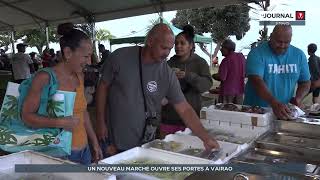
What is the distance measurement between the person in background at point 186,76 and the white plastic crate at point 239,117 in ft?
2.22

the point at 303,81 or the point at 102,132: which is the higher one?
the point at 303,81

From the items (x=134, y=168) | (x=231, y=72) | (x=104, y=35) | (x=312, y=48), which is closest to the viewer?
(x=134, y=168)

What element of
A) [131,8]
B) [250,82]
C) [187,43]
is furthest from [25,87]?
[131,8]

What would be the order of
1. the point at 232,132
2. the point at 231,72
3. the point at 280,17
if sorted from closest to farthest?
the point at 232,132
the point at 231,72
the point at 280,17

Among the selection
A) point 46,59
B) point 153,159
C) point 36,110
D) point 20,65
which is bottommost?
point 153,159

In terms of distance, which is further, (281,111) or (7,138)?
(281,111)

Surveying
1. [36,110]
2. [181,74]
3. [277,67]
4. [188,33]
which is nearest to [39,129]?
[36,110]

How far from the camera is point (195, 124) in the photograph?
7.27 feet

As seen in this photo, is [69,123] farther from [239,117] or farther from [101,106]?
[239,117]

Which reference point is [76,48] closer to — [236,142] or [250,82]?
[236,142]

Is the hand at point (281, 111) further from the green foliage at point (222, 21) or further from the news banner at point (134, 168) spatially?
the green foliage at point (222, 21)

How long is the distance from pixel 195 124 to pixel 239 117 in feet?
1.04

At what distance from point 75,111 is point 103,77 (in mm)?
490

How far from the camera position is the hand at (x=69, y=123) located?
1.82 meters
